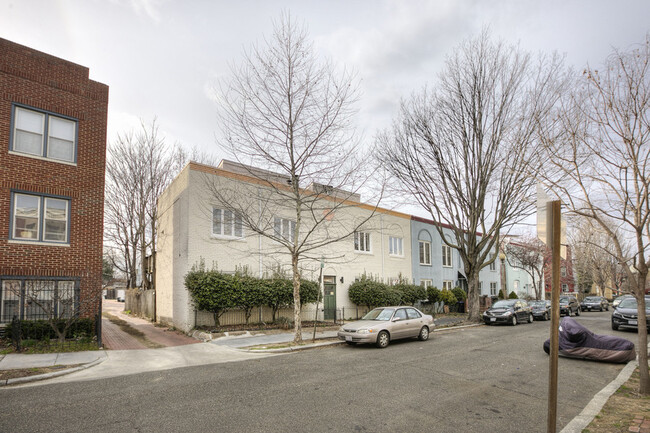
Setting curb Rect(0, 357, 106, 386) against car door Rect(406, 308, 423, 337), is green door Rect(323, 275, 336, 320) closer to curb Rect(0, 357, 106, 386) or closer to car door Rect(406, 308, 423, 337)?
car door Rect(406, 308, 423, 337)

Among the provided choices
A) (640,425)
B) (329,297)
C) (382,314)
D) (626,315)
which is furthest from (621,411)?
(329,297)

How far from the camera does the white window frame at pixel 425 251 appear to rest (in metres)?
31.5

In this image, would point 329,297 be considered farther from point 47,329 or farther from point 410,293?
point 47,329

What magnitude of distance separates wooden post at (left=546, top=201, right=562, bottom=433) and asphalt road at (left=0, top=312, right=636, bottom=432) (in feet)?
5.70

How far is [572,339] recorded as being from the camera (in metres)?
11.1

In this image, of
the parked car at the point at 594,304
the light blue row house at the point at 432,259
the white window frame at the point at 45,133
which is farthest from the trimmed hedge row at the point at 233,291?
the parked car at the point at 594,304

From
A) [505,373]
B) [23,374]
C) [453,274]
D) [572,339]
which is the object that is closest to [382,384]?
[505,373]

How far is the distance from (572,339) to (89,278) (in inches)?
629

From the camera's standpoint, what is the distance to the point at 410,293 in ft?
88.2

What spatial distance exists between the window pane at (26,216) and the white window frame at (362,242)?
1697cm

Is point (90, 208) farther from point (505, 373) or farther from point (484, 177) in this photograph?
point (484, 177)

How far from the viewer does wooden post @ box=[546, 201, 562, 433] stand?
432 cm

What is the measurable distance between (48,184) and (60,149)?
1427mm

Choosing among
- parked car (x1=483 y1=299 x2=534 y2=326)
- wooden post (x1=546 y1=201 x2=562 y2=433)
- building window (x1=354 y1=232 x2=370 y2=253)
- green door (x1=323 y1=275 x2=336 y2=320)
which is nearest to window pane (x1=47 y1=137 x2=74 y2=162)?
green door (x1=323 y1=275 x2=336 y2=320)
